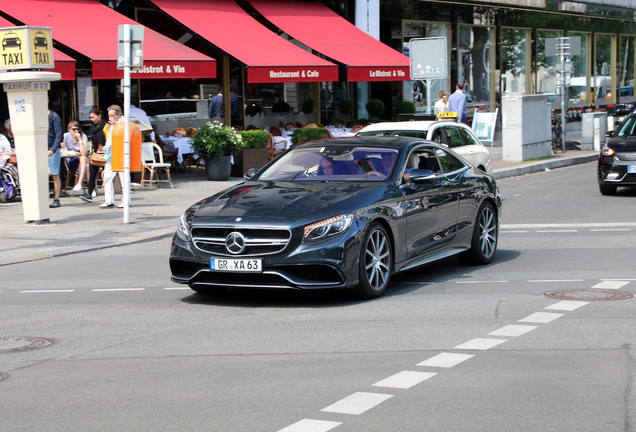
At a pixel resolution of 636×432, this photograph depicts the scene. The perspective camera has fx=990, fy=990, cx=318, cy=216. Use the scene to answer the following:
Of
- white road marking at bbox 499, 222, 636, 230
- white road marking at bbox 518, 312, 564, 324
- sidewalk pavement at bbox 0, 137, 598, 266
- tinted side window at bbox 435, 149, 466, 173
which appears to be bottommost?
white road marking at bbox 518, 312, 564, 324

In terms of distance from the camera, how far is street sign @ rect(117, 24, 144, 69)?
1533 cm

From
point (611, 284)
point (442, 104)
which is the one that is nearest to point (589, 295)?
point (611, 284)

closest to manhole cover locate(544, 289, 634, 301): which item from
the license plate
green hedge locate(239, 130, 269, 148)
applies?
the license plate

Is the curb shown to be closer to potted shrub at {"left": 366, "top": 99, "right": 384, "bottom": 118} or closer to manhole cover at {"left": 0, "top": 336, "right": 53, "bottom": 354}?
potted shrub at {"left": 366, "top": 99, "right": 384, "bottom": 118}

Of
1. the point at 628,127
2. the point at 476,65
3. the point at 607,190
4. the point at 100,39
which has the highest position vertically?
the point at 476,65

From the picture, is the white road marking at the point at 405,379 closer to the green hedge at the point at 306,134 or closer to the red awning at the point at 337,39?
the green hedge at the point at 306,134

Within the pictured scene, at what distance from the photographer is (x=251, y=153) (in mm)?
22672

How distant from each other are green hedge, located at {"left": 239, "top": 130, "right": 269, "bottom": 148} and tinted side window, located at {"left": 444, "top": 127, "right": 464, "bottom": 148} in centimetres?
688

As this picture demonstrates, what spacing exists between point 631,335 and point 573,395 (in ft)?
6.06

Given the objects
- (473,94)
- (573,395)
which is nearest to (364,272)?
(573,395)

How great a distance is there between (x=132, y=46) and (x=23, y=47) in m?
1.63

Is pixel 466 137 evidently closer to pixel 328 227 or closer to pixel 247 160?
pixel 247 160

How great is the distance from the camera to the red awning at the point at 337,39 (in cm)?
2570

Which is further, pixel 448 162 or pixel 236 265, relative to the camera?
pixel 448 162
